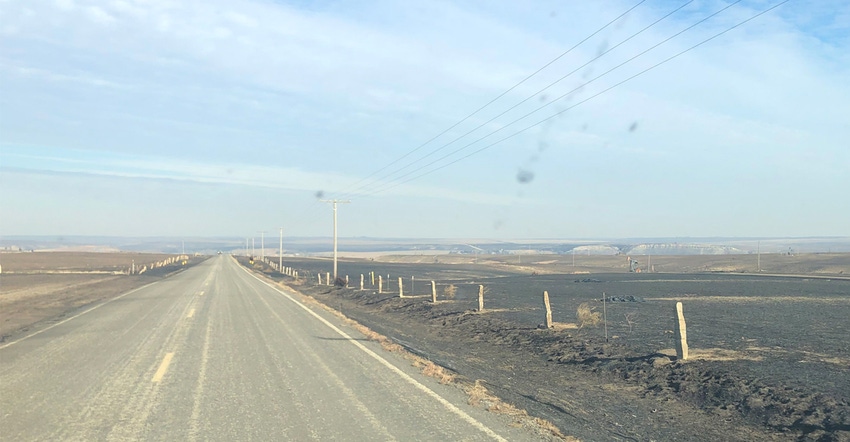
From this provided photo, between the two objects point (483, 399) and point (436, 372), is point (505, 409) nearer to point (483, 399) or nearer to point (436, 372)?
point (483, 399)

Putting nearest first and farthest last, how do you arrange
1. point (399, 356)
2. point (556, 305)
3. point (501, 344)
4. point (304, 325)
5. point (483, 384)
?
point (483, 384), point (399, 356), point (501, 344), point (304, 325), point (556, 305)

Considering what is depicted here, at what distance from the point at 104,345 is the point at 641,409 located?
12177 mm

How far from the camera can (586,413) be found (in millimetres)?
9234

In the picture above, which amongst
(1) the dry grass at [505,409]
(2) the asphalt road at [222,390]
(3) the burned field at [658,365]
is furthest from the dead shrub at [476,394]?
(3) the burned field at [658,365]

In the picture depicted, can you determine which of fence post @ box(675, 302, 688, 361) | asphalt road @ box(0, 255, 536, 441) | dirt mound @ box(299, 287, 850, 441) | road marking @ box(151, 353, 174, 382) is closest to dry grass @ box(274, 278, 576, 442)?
asphalt road @ box(0, 255, 536, 441)

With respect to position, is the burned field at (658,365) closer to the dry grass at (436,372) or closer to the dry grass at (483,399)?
the dry grass at (483,399)

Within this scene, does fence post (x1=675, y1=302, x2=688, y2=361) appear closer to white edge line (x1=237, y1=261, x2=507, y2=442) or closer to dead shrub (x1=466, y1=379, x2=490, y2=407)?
dead shrub (x1=466, y1=379, x2=490, y2=407)

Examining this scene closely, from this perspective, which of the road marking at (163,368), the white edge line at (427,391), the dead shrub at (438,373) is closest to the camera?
the white edge line at (427,391)

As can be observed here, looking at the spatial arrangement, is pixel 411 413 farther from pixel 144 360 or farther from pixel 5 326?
pixel 5 326

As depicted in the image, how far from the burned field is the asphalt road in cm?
164

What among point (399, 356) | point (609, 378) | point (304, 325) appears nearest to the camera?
point (609, 378)

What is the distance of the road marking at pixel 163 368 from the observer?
419 inches

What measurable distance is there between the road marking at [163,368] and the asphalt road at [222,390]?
0.06 feet

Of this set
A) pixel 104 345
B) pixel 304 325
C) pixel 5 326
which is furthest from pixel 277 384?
pixel 5 326
